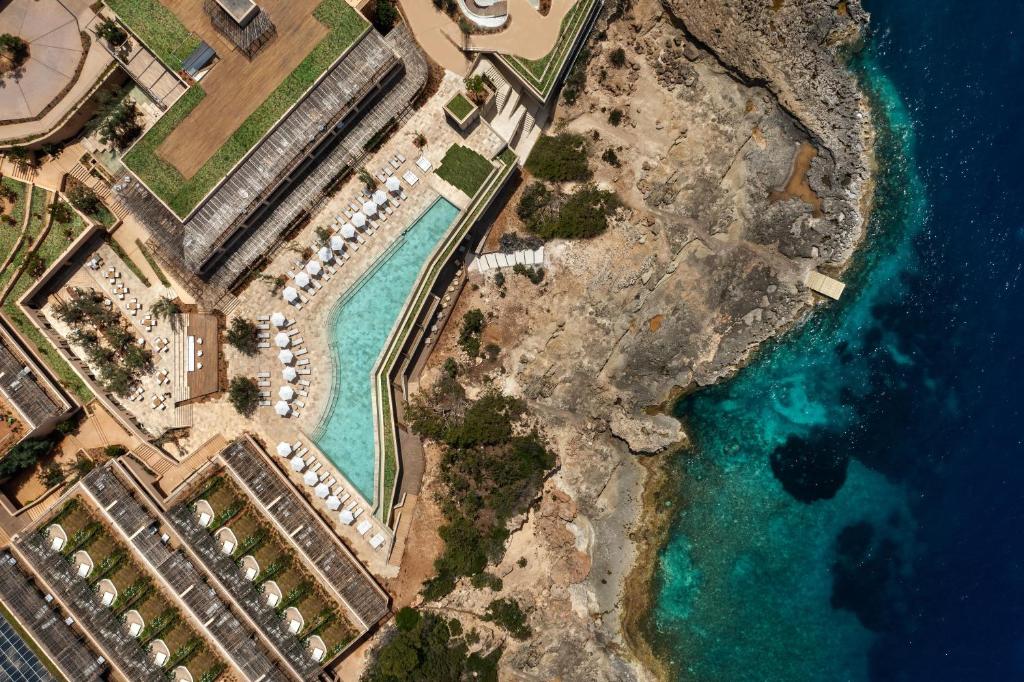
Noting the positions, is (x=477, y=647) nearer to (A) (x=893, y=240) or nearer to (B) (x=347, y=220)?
(B) (x=347, y=220)

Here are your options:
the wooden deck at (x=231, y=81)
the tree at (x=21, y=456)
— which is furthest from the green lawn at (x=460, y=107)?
the tree at (x=21, y=456)

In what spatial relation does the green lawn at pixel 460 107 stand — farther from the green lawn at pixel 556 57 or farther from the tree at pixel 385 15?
the tree at pixel 385 15

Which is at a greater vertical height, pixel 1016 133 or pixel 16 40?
pixel 16 40

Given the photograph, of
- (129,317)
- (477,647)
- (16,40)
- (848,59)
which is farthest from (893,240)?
(16,40)

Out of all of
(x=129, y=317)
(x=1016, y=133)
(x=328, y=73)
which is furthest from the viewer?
(x=1016, y=133)

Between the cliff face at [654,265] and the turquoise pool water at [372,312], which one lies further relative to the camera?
the cliff face at [654,265]

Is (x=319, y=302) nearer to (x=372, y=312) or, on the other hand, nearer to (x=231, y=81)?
(x=372, y=312)

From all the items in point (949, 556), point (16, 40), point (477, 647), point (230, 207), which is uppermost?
point (16, 40)
